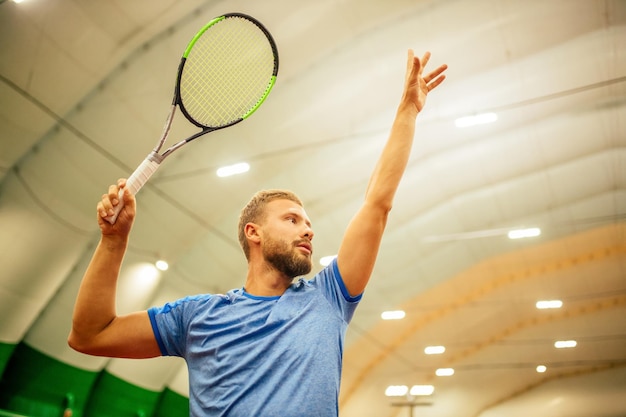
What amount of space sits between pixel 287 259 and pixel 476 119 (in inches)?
268

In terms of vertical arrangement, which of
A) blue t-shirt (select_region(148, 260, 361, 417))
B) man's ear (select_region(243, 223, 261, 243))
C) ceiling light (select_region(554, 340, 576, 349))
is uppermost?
ceiling light (select_region(554, 340, 576, 349))

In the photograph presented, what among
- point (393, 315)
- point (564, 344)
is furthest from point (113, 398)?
point (564, 344)

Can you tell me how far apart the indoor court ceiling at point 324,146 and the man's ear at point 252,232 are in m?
4.66

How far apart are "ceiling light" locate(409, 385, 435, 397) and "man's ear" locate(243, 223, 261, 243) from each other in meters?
20.2

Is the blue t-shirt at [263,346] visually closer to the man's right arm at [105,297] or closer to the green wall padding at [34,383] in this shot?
the man's right arm at [105,297]

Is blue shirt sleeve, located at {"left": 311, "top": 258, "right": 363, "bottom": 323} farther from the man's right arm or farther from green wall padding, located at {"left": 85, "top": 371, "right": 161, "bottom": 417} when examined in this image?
green wall padding, located at {"left": 85, "top": 371, "right": 161, "bottom": 417}

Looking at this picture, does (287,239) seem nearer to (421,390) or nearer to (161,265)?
(161,265)

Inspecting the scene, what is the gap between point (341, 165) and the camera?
8789 millimetres

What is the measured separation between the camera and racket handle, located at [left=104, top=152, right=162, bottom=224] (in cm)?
165

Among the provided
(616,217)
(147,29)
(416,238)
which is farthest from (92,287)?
(616,217)

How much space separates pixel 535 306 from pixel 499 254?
11.6ft

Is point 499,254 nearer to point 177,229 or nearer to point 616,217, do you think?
point 616,217

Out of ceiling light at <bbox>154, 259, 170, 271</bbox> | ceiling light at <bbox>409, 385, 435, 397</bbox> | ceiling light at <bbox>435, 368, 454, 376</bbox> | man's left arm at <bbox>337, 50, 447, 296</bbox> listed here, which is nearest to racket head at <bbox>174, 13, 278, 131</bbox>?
man's left arm at <bbox>337, 50, 447, 296</bbox>

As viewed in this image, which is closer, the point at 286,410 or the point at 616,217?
the point at 286,410
